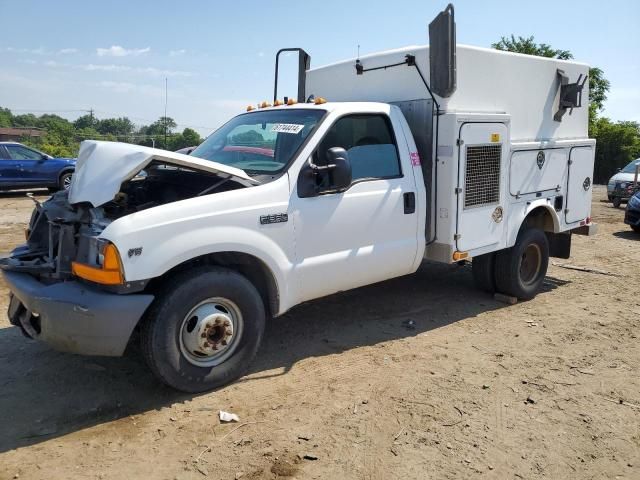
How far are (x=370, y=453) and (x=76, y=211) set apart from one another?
257cm

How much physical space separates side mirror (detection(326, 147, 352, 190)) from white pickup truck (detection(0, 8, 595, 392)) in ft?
0.05

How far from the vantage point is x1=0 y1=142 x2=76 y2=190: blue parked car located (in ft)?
52.2

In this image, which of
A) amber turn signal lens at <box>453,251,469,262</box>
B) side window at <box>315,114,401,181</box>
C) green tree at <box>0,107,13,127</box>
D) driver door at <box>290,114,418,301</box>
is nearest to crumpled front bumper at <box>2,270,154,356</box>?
driver door at <box>290,114,418,301</box>

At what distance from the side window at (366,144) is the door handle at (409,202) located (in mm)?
206

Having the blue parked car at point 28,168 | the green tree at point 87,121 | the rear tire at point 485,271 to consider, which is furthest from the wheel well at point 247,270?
the green tree at point 87,121

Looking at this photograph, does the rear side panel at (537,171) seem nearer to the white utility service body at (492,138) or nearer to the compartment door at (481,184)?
the white utility service body at (492,138)

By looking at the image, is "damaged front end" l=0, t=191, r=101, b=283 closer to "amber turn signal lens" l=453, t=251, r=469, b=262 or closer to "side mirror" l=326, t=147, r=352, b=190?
"side mirror" l=326, t=147, r=352, b=190

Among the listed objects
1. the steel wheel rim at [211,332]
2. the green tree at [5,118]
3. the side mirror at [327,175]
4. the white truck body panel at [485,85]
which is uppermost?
the green tree at [5,118]

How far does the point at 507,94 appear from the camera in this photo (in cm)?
575

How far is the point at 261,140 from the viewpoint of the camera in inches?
186

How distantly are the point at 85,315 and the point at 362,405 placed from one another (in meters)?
1.91

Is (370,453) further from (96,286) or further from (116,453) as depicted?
(96,286)

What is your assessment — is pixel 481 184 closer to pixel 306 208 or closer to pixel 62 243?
pixel 306 208

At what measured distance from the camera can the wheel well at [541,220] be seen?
20.9ft
